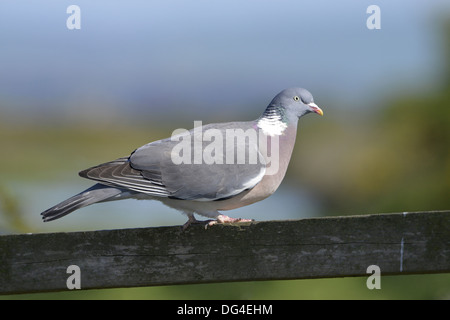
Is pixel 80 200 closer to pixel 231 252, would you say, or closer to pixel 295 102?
pixel 231 252

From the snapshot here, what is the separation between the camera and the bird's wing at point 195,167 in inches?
153

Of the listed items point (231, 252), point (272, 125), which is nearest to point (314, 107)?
point (272, 125)

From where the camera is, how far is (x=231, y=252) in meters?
3.01

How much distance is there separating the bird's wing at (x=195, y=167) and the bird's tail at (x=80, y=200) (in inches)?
3.4

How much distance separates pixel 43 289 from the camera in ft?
10.0

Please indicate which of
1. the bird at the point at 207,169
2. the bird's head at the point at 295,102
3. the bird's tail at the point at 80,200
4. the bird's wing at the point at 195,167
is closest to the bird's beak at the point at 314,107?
the bird's head at the point at 295,102

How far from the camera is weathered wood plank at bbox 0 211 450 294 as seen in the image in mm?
2875

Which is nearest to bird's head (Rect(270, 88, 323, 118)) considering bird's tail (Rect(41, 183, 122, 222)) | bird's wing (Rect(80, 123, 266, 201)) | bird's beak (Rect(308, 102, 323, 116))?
bird's beak (Rect(308, 102, 323, 116))

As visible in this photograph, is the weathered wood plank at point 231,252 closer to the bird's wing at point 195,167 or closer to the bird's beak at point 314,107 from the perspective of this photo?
the bird's wing at point 195,167

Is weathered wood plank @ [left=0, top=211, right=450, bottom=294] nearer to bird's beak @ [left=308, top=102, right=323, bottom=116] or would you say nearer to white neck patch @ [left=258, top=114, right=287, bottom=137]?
white neck patch @ [left=258, top=114, right=287, bottom=137]

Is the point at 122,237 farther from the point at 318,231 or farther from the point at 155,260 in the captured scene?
the point at 318,231

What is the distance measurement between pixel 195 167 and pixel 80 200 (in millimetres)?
779
